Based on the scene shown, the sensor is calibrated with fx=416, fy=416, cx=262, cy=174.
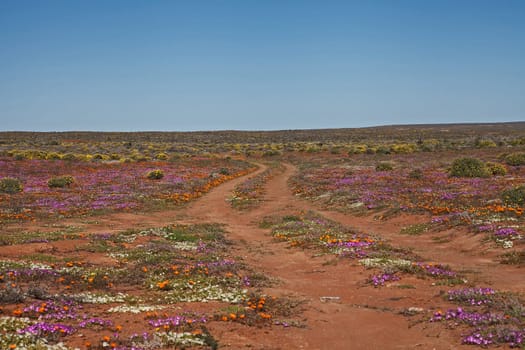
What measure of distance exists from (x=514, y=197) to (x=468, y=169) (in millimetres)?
15381

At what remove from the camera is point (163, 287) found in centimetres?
1116

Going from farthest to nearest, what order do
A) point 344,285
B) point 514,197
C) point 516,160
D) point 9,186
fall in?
point 516,160
point 9,186
point 514,197
point 344,285

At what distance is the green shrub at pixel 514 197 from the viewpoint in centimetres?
2104

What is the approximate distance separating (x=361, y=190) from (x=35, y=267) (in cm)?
2437

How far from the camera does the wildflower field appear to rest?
8.04 m

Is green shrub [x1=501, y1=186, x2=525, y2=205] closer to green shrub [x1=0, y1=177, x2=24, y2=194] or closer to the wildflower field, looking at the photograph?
the wildflower field

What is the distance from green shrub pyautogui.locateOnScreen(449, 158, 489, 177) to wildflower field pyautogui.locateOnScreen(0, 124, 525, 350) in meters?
4.62

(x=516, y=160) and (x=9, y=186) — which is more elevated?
(x=516, y=160)

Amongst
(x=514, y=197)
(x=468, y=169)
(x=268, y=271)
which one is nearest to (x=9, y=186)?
(x=268, y=271)

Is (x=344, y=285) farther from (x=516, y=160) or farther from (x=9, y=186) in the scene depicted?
(x=516, y=160)

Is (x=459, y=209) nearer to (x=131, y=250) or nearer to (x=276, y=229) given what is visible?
(x=276, y=229)

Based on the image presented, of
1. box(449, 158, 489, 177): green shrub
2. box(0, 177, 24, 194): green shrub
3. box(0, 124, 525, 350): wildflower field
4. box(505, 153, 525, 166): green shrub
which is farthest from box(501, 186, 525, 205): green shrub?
box(0, 177, 24, 194): green shrub

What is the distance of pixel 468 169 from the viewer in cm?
3597

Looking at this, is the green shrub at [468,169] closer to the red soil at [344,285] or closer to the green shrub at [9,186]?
the red soil at [344,285]
